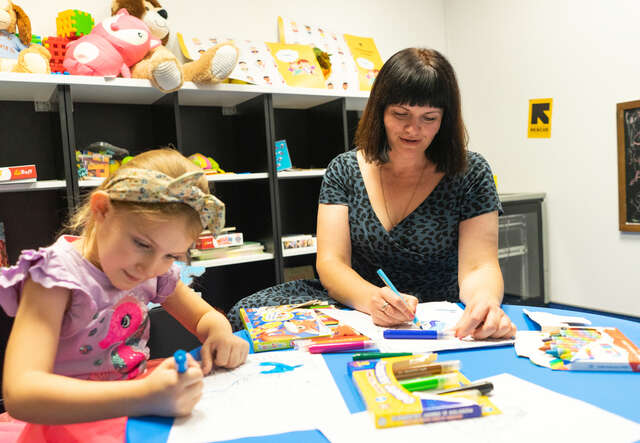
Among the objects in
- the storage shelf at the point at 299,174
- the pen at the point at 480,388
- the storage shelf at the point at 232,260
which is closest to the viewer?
the pen at the point at 480,388

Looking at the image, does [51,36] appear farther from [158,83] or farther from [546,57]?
[546,57]

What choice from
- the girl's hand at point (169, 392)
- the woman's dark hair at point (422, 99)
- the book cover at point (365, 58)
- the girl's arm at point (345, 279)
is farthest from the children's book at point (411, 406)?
the book cover at point (365, 58)

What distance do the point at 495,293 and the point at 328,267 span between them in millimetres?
447

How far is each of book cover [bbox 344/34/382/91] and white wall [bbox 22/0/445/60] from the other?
16 centimetres

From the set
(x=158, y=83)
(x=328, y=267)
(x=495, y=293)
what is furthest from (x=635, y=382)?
(x=158, y=83)

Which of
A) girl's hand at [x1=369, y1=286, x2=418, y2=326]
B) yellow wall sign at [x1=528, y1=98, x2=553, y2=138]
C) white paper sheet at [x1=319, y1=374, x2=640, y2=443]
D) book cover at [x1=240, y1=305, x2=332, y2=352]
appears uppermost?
yellow wall sign at [x1=528, y1=98, x2=553, y2=138]

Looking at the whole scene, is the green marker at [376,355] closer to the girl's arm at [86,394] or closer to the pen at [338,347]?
the pen at [338,347]

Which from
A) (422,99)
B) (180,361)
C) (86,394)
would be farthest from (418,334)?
(422,99)

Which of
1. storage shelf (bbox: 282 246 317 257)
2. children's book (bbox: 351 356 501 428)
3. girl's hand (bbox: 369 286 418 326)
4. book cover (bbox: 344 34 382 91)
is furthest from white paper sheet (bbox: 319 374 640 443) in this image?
book cover (bbox: 344 34 382 91)

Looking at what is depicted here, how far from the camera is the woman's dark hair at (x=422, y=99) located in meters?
1.35

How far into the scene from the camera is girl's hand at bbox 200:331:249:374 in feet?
2.72

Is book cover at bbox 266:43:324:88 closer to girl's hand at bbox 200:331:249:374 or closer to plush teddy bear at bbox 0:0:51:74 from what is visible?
plush teddy bear at bbox 0:0:51:74

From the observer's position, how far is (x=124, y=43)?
228 cm

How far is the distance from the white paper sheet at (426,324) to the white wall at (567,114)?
7.59ft
